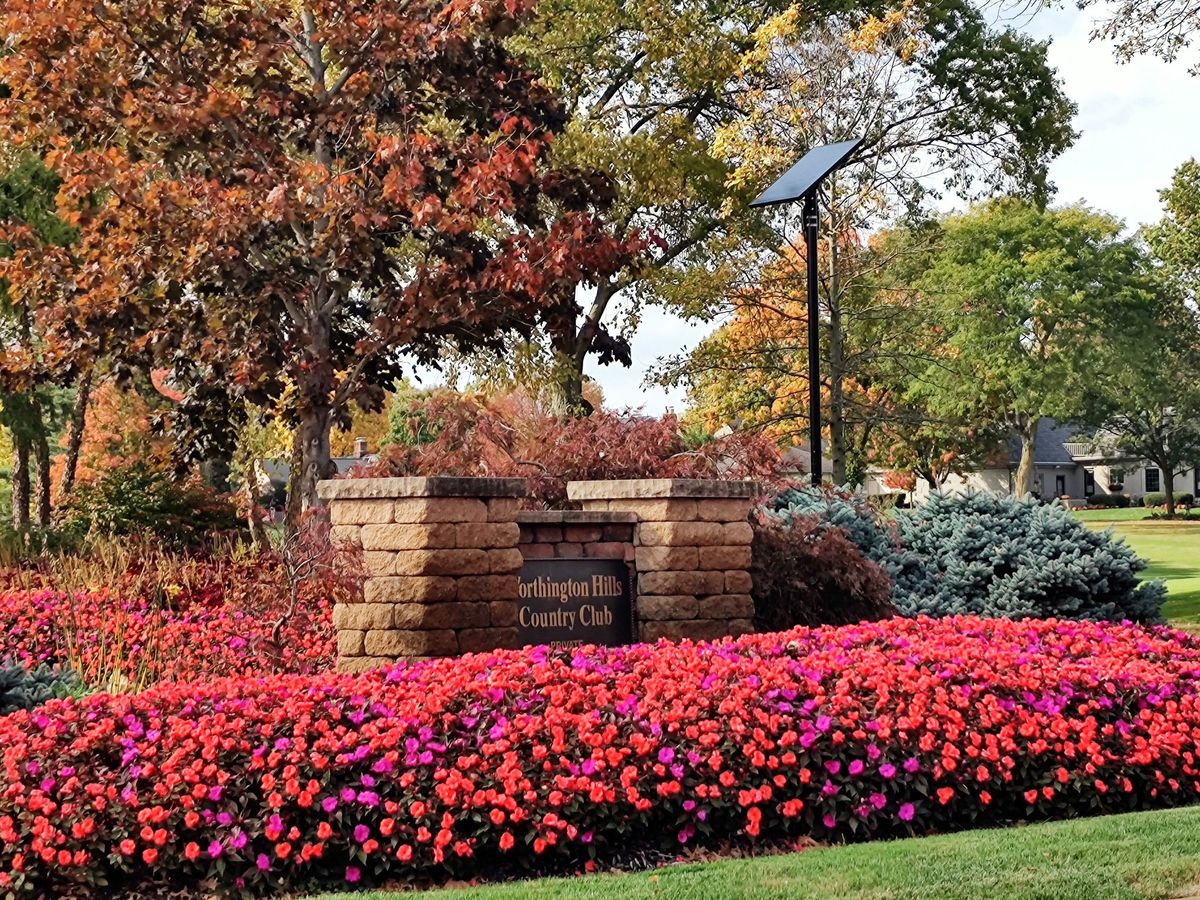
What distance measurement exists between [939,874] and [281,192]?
9253mm

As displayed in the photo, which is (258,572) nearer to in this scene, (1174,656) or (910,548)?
(910,548)

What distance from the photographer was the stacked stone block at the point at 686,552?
9.54 meters

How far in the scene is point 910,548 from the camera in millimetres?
12234

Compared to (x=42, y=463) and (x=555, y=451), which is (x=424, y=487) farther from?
(x=42, y=463)

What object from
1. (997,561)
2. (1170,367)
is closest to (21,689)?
(997,561)

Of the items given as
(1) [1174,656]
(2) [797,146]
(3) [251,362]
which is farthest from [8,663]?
(2) [797,146]

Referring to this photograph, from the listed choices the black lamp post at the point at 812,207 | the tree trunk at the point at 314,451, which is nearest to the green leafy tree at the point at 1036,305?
the black lamp post at the point at 812,207

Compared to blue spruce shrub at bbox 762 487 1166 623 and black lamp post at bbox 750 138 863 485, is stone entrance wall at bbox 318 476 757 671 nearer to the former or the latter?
blue spruce shrub at bbox 762 487 1166 623

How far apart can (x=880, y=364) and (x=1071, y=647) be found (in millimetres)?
20217

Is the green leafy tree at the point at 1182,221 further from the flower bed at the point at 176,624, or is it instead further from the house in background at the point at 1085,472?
the house in background at the point at 1085,472

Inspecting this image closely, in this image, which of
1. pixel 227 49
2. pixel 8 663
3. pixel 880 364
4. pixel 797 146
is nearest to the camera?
pixel 8 663

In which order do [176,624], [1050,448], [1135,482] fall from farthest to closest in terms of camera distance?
[1135,482] < [1050,448] < [176,624]

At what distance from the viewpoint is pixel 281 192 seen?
41.6 feet

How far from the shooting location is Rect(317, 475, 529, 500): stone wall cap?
8.53 meters
